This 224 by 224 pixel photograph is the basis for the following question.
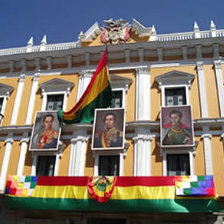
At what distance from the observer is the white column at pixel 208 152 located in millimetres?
12758

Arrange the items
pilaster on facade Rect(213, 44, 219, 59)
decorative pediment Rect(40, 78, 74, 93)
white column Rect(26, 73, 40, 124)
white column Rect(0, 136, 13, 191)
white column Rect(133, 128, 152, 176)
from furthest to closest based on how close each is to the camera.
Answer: decorative pediment Rect(40, 78, 74, 93) < white column Rect(26, 73, 40, 124) < pilaster on facade Rect(213, 44, 219, 59) < white column Rect(0, 136, 13, 191) < white column Rect(133, 128, 152, 176)

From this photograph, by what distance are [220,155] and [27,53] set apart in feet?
39.4

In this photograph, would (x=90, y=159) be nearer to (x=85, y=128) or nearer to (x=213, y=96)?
(x=85, y=128)

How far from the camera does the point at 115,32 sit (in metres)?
17.2

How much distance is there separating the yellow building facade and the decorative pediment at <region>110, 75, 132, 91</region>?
54 millimetres

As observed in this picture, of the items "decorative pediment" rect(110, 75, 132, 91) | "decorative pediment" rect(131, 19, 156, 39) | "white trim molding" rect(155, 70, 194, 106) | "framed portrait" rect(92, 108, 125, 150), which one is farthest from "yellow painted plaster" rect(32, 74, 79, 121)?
"white trim molding" rect(155, 70, 194, 106)

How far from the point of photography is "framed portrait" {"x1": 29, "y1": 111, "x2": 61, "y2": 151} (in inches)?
571

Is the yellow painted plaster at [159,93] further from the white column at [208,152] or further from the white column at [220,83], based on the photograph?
the white column at [208,152]

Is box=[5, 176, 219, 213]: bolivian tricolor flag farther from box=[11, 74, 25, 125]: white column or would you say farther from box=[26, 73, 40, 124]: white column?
box=[11, 74, 25, 125]: white column

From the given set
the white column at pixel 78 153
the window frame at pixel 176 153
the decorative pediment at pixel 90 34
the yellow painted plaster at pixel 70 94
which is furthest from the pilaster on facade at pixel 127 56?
the window frame at pixel 176 153

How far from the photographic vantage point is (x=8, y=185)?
44.5 ft

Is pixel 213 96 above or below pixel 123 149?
above

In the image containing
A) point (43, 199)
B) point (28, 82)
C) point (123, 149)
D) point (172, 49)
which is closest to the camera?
point (43, 199)

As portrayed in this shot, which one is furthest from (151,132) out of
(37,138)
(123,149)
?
(37,138)
